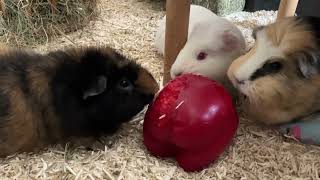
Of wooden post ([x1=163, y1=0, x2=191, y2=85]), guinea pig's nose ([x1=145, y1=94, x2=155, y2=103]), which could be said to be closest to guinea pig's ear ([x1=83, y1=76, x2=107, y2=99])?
guinea pig's nose ([x1=145, y1=94, x2=155, y2=103])

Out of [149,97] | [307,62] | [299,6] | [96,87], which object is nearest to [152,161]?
[149,97]

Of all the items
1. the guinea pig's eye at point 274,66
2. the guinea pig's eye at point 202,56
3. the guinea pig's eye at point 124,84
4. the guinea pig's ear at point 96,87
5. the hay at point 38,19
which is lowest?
the hay at point 38,19

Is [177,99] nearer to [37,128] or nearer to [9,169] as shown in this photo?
[37,128]

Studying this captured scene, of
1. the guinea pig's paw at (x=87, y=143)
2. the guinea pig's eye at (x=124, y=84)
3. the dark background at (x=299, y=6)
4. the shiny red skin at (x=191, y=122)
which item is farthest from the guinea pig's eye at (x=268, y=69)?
Result: the dark background at (x=299, y=6)

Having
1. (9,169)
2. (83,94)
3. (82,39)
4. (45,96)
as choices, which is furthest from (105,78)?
(82,39)

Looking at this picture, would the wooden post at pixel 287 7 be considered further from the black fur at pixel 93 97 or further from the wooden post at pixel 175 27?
the black fur at pixel 93 97

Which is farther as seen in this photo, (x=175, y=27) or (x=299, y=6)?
(x=299, y=6)

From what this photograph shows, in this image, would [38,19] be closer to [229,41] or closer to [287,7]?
[229,41]
